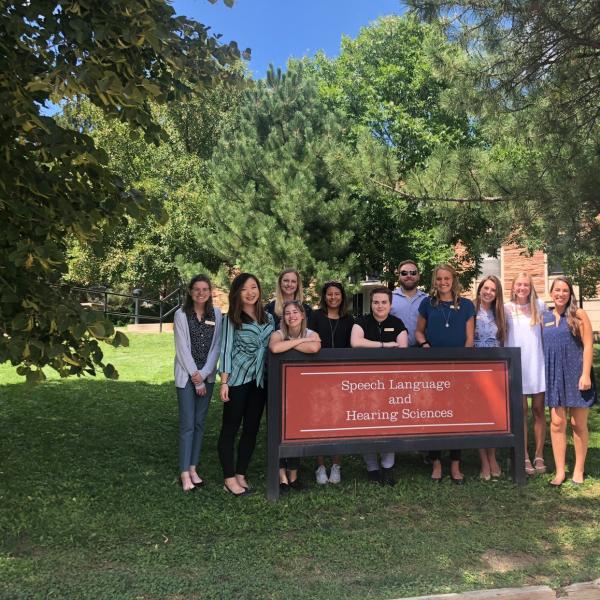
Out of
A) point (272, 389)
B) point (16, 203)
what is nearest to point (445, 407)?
point (272, 389)

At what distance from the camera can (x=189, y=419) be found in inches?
182

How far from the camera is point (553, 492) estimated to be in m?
4.78

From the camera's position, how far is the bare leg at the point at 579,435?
16.3ft

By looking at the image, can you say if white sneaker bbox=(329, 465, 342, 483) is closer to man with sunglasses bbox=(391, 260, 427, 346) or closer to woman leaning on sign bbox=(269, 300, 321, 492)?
woman leaning on sign bbox=(269, 300, 321, 492)

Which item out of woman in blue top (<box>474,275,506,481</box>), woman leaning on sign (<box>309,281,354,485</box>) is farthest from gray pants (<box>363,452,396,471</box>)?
woman in blue top (<box>474,275,506,481</box>)

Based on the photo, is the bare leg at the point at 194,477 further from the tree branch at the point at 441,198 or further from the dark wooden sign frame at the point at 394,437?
the tree branch at the point at 441,198

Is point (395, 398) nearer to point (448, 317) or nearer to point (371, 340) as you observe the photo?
point (371, 340)

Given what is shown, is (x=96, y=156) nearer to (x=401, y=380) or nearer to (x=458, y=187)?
(x=401, y=380)

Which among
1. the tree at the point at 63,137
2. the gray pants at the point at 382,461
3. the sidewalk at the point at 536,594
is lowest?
the sidewalk at the point at 536,594

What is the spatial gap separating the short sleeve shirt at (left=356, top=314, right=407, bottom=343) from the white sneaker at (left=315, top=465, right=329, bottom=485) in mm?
1220

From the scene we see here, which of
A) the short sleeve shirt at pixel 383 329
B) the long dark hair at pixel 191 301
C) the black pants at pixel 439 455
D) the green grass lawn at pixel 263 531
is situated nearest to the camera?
the green grass lawn at pixel 263 531

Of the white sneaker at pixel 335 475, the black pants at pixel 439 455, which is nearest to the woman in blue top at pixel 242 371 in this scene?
the white sneaker at pixel 335 475

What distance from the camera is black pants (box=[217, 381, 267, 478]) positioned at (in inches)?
180

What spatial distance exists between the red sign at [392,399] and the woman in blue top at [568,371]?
482mm
